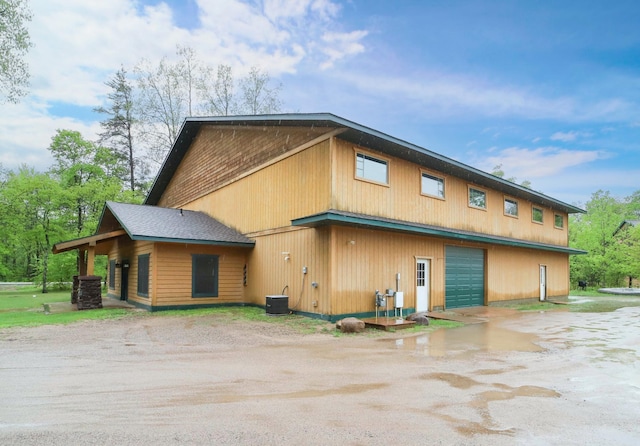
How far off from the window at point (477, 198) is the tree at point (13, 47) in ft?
64.0

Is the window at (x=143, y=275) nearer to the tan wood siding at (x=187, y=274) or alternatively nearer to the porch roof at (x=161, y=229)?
the tan wood siding at (x=187, y=274)

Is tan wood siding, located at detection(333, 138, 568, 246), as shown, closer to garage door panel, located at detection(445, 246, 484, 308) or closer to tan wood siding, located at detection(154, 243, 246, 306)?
garage door panel, located at detection(445, 246, 484, 308)

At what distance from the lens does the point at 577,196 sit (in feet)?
183

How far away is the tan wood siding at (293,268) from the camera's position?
438 inches

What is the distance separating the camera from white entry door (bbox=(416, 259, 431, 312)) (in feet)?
43.7

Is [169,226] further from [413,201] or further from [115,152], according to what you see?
[115,152]

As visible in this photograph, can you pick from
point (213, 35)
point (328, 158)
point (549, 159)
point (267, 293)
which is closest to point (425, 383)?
point (328, 158)

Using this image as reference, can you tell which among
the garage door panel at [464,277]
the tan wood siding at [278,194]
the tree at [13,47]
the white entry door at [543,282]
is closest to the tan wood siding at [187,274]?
the tan wood siding at [278,194]

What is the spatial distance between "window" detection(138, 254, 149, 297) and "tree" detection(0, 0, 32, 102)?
30.9 ft

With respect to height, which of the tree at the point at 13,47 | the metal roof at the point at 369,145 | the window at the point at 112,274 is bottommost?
the window at the point at 112,274

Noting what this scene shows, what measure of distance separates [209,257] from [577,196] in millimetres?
58162

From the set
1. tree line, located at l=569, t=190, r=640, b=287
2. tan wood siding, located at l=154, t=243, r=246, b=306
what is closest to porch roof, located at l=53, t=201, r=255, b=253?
tan wood siding, located at l=154, t=243, r=246, b=306

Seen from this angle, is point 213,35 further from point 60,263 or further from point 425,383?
point 425,383

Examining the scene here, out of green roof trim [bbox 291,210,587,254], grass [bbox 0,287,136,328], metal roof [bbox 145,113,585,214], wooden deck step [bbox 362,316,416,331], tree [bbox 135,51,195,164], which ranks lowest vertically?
grass [bbox 0,287,136,328]
